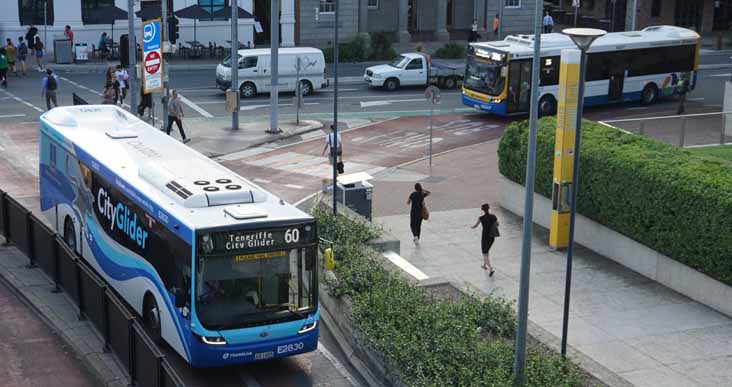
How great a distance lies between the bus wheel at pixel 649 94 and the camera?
4306 cm

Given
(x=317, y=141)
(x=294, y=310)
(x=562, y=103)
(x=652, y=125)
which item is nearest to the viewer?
(x=294, y=310)

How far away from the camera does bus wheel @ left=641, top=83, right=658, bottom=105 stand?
4306cm

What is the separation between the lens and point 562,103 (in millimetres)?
24219

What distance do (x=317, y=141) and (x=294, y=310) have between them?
2018 centimetres

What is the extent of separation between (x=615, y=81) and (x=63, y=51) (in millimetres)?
25031

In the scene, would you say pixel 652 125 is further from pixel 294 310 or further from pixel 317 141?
pixel 294 310

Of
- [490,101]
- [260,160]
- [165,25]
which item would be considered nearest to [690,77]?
[490,101]

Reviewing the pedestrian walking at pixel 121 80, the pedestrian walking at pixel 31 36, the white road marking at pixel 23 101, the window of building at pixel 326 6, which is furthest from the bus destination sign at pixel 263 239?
the window of building at pixel 326 6

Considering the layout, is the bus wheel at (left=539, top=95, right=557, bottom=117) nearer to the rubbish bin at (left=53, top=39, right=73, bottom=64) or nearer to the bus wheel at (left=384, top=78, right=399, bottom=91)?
the bus wheel at (left=384, top=78, right=399, bottom=91)

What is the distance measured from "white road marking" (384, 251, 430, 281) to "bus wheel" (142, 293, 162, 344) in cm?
502

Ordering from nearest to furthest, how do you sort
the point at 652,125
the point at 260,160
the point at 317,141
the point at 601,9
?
1. the point at 652,125
2. the point at 260,160
3. the point at 317,141
4. the point at 601,9

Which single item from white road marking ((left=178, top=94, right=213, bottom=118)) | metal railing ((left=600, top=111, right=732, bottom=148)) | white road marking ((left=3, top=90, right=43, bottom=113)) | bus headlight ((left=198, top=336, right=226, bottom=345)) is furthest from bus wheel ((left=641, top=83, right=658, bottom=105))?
bus headlight ((left=198, top=336, right=226, bottom=345))

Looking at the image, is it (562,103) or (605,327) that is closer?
(605,327)

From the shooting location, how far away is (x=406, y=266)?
2048 centimetres
